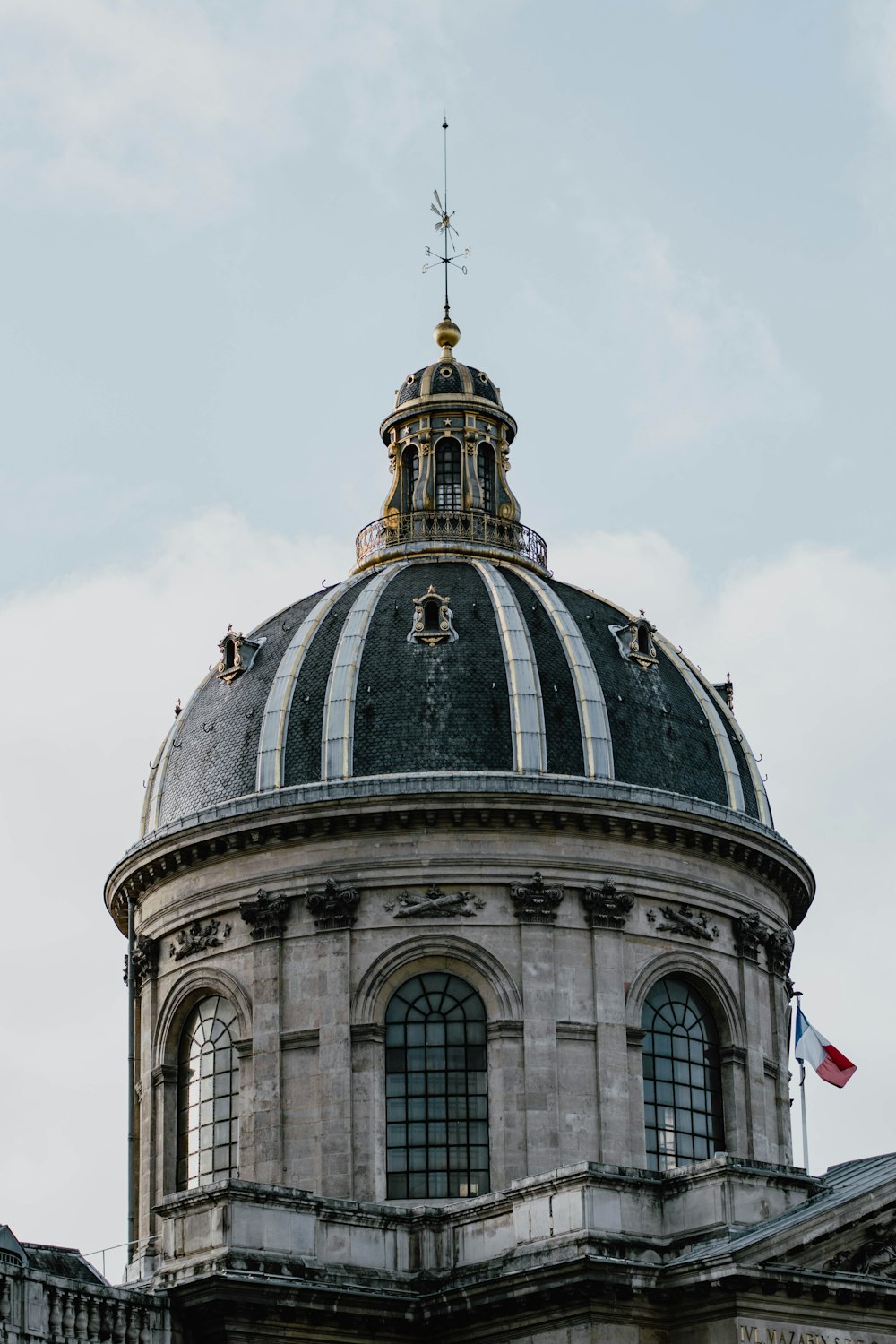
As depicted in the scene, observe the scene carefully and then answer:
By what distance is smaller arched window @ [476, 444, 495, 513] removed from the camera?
64.3 m

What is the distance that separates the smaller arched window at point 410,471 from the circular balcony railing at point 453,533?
623mm

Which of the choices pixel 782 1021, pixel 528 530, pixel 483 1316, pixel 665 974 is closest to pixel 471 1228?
pixel 483 1316

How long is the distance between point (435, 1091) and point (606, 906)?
5.22 meters

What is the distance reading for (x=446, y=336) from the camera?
67.6 meters

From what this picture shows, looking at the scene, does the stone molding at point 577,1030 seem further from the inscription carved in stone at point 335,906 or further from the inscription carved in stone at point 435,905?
the inscription carved in stone at point 335,906

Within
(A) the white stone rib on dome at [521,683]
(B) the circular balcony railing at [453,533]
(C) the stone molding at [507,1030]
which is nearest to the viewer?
(C) the stone molding at [507,1030]

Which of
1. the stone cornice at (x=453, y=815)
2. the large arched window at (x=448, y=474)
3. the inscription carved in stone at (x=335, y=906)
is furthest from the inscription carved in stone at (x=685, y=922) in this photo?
the large arched window at (x=448, y=474)

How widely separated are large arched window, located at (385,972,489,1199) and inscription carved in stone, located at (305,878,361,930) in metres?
1.84

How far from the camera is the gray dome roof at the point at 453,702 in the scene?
5678cm

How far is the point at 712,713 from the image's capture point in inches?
2397

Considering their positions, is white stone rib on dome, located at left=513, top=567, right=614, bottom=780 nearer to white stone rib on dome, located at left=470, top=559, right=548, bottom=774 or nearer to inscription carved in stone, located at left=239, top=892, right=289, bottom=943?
white stone rib on dome, located at left=470, top=559, right=548, bottom=774

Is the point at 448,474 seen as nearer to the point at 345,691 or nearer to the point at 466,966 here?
the point at 345,691

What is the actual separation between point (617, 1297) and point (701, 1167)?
9.23ft

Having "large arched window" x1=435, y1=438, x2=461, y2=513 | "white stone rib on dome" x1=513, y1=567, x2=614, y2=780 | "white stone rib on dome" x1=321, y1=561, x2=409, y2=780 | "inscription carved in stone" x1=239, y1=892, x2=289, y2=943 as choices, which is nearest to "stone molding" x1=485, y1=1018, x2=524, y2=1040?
"inscription carved in stone" x1=239, y1=892, x2=289, y2=943
